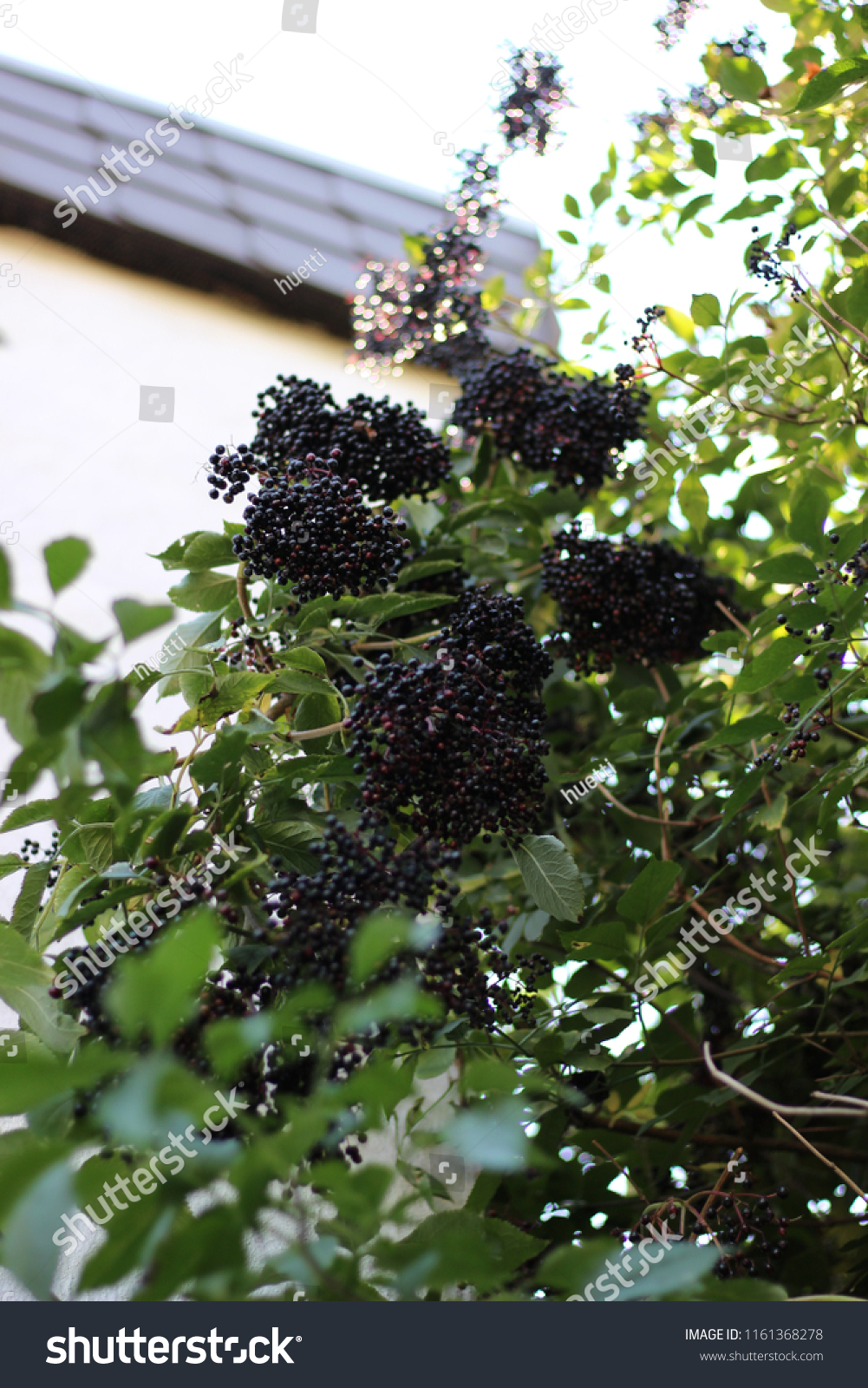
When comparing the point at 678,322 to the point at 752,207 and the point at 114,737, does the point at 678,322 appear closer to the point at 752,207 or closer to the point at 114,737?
the point at 752,207

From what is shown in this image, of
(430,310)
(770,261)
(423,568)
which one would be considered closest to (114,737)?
(423,568)

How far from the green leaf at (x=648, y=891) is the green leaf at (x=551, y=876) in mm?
62

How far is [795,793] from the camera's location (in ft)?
4.48

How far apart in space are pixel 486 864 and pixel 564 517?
57cm

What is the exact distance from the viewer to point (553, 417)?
1.46 meters

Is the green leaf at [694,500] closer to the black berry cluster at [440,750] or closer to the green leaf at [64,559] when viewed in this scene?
the black berry cluster at [440,750]

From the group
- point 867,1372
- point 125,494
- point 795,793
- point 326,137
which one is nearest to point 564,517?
point 795,793

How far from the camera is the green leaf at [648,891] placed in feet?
3.17

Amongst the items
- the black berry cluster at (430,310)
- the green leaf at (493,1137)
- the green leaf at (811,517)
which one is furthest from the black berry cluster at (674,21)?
the green leaf at (493,1137)

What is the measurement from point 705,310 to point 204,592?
0.81m

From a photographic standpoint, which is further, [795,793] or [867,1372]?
[795,793]

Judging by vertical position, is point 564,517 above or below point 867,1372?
above

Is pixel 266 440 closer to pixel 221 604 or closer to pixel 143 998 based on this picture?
pixel 221 604

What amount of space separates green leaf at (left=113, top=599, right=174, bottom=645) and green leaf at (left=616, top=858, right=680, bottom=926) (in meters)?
0.59
